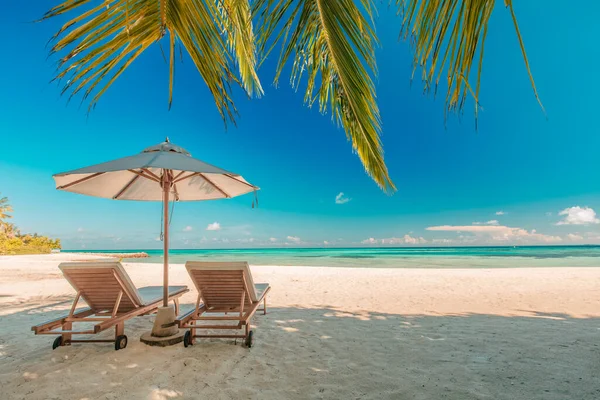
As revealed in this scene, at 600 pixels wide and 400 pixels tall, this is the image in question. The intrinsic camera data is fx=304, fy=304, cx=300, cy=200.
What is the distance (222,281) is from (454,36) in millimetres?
3278

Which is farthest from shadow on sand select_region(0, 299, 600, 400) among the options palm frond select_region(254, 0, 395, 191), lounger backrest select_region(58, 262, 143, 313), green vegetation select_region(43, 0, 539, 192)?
green vegetation select_region(43, 0, 539, 192)

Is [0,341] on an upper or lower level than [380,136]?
lower

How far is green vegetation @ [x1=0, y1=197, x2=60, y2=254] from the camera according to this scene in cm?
2658

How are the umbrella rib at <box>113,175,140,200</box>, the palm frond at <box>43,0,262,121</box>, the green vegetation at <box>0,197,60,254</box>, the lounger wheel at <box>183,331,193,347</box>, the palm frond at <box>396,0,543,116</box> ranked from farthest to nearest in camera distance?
1. the green vegetation at <box>0,197,60,254</box>
2. the umbrella rib at <box>113,175,140,200</box>
3. the lounger wheel at <box>183,331,193,347</box>
4. the palm frond at <box>43,0,262,121</box>
5. the palm frond at <box>396,0,543,116</box>

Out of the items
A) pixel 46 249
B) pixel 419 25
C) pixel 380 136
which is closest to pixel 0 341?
pixel 380 136

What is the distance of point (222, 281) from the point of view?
350 centimetres

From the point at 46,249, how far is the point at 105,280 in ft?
134

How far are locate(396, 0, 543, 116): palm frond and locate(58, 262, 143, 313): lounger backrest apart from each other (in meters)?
3.39

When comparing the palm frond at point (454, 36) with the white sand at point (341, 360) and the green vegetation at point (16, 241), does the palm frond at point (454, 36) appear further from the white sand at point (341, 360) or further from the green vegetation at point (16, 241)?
the green vegetation at point (16, 241)

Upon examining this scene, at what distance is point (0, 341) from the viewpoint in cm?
354

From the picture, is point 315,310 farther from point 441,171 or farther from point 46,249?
point 46,249

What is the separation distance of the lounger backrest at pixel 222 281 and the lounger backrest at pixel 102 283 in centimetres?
69

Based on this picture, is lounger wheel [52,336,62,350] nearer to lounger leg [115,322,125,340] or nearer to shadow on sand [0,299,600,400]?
shadow on sand [0,299,600,400]

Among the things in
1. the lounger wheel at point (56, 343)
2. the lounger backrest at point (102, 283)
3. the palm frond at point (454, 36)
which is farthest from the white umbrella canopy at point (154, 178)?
the palm frond at point (454, 36)
